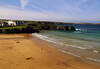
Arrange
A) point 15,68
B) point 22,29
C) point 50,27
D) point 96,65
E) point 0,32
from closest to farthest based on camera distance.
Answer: point 15,68
point 96,65
point 0,32
point 22,29
point 50,27

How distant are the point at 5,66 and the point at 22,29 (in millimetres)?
28635

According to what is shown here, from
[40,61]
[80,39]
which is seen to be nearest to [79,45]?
[80,39]

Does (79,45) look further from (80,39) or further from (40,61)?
(40,61)

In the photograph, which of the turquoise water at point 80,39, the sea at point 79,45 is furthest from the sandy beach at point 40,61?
the turquoise water at point 80,39

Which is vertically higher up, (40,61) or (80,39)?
(80,39)

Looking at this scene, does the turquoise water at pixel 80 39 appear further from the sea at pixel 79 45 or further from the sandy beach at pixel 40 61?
the sandy beach at pixel 40 61

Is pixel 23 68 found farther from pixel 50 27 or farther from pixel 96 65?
pixel 50 27

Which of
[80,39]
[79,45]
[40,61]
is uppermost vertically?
[80,39]

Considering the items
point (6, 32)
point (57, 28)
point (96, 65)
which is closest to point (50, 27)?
point (57, 28)

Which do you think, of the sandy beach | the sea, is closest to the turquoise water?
the sea

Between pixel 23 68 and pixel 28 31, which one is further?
pixel 28 31

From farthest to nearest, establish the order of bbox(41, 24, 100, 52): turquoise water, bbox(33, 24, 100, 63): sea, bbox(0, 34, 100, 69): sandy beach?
bbox(41, 24, 100, 52): turquoise water → bbox(33, 24, 100, 63): sea → bbox(0, 34, 100, 69): sandy beach

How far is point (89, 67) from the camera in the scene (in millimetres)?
7355

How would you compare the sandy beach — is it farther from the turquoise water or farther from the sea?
the turquoise water
